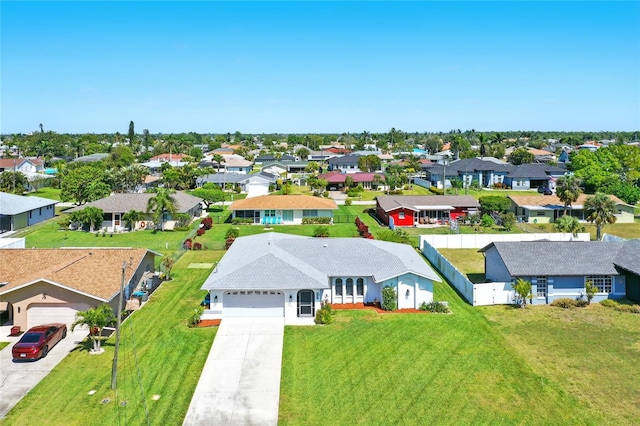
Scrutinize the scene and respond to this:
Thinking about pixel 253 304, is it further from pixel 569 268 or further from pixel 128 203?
pixel 128 203

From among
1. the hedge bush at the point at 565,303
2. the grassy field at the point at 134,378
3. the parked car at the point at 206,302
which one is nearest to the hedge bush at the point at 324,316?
the grassy field at the point at 134,378

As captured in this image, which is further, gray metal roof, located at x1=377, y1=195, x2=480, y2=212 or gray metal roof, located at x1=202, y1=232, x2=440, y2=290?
gray metal roof, located at x1=377, y1=195, x2=480, y2=212

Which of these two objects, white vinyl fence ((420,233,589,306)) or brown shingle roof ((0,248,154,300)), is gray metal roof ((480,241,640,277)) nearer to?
white vinyl fence ((420,233,589,306))

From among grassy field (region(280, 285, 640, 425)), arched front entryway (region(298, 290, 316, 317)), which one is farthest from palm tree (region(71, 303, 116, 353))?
arched front entryway (region(298, 290, 316, 317))

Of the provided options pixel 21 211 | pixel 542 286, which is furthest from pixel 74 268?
pixel 21 211

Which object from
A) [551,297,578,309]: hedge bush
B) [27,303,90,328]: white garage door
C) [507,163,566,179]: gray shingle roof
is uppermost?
[507,163,566,179]: gray shingle roof

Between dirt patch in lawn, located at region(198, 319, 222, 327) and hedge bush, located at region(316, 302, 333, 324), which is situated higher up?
hedge bush, located at region(316, 302, 333, 324)

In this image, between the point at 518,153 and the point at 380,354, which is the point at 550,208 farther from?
the point at 518,153

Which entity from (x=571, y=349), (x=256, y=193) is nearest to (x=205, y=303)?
(x=571, y=349)
